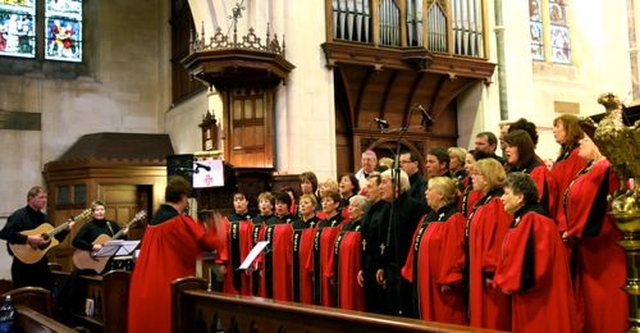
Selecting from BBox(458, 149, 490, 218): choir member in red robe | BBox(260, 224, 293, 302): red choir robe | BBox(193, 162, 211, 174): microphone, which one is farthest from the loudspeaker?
BBox(458, 149, 490, 218): choir member in red robe

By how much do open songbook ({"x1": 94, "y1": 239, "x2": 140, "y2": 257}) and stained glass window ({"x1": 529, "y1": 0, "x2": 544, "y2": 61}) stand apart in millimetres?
8542

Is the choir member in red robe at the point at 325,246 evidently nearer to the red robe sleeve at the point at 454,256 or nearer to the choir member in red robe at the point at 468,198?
the choir member in red robe at the point at 468,198

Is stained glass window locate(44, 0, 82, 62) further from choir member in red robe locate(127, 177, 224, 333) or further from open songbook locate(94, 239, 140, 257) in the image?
choir member in red robe locate(127, 177, 224, 333)

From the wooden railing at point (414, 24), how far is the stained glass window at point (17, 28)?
625cm

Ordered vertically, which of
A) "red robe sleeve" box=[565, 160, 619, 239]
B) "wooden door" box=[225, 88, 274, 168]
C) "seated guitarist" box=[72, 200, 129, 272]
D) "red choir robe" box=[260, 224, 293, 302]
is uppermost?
"wooden door" box=[225, 88, 274, 168]

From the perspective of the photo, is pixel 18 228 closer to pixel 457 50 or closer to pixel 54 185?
pixel 54 185

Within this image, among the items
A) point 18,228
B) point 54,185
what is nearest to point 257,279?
point 18,228

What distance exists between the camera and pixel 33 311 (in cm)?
396

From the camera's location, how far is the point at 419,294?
4.71 m

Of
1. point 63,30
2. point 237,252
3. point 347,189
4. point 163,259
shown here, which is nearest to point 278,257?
point 237,252

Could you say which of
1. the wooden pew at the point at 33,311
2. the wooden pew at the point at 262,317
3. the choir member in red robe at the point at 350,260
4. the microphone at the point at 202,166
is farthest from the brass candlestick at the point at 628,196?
the microphone at the point at 202,166

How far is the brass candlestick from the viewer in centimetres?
213

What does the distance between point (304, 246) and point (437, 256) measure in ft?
6.64

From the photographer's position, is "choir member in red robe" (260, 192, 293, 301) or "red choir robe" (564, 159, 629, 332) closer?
"red choir robe" (564, 159, 629, 332)
